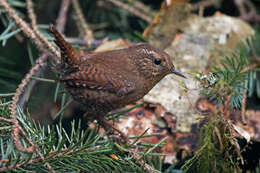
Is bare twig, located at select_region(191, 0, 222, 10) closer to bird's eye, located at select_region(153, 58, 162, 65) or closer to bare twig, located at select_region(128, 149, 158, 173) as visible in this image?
bird's eye, located at select_region(153, 58, 162, 65)

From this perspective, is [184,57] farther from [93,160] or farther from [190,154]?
[93,160]

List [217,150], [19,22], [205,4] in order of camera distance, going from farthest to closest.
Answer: [205,4]
[19,22]
[217,150]

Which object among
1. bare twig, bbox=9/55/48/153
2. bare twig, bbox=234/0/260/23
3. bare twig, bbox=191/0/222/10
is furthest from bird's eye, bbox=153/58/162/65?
bare twig, bbox=234/0/260/23

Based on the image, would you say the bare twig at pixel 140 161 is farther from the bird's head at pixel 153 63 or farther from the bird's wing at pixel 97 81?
the bird's head at pixel 153 63

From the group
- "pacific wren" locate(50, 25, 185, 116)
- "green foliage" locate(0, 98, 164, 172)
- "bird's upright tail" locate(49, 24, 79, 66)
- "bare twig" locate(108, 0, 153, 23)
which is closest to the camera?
"green foliage" locate(0, 98, 164, 172)

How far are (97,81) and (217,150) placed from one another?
103cm


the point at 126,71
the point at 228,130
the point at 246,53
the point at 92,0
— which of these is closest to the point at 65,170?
the point at 228,130

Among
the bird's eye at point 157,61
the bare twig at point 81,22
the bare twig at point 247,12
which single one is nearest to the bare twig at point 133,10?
the bare twig at point 81,22

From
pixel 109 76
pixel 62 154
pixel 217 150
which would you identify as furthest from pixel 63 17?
pixel 217 150

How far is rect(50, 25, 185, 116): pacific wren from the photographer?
2.09 meters

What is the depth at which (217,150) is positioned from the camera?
138 centimetres

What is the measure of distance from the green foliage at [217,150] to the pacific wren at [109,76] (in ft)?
2.71

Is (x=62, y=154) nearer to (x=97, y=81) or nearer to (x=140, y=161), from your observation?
(x=140, y=161)

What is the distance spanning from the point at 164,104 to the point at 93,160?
77 centimetres
